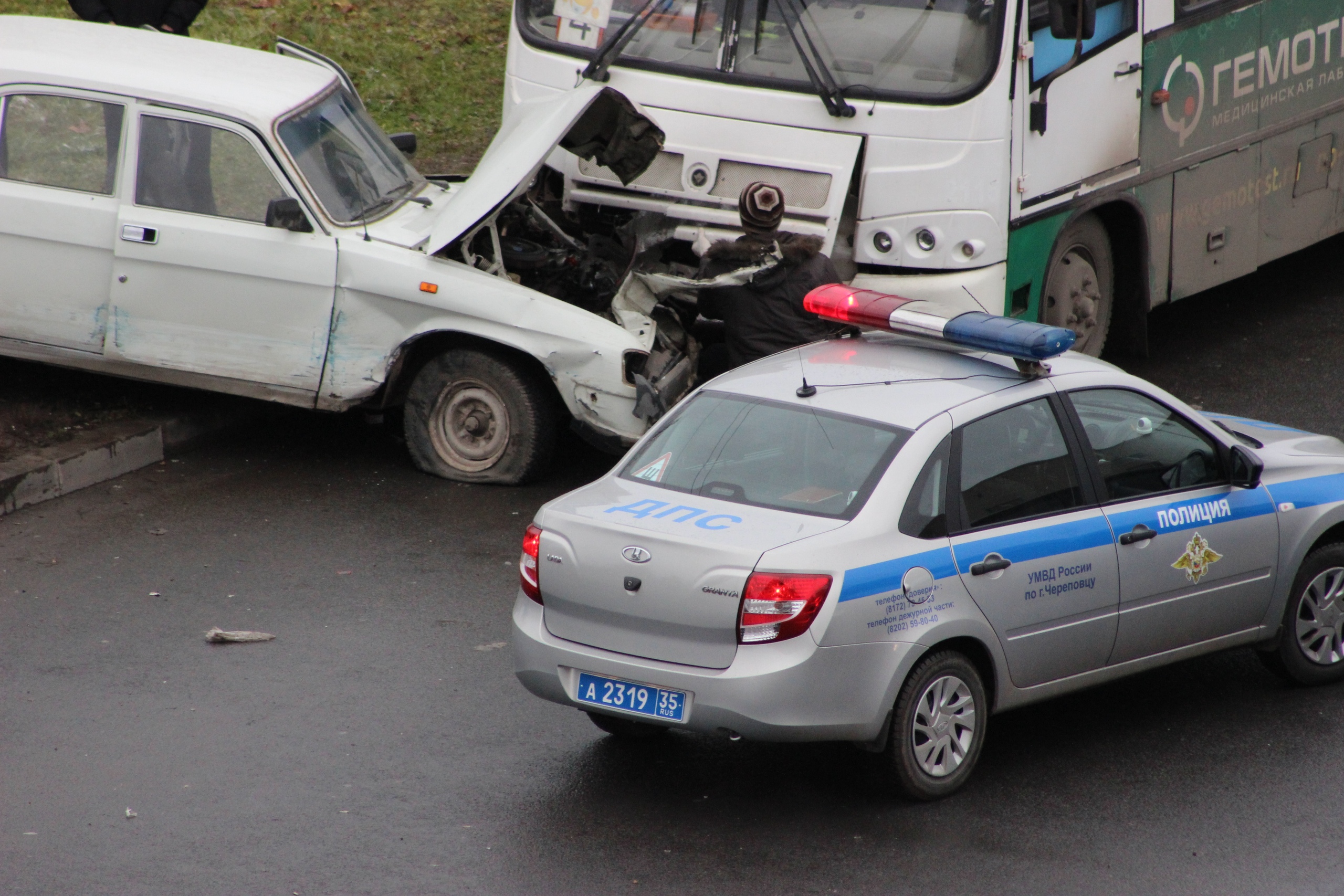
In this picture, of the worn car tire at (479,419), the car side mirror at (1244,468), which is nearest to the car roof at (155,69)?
the worn car tire at (479,419)

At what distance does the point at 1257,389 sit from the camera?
10672 millimetres

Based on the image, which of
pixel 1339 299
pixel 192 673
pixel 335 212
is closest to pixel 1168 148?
pixel 1339 299

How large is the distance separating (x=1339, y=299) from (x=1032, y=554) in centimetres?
831

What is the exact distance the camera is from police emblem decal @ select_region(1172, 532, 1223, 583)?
6203mm

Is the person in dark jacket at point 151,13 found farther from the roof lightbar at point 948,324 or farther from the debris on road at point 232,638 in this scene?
the roof lightbar at point 948,324

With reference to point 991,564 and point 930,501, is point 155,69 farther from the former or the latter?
point 991,564

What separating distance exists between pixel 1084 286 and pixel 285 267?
4794 millimetres

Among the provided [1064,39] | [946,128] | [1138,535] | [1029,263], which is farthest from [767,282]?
[1138,535]

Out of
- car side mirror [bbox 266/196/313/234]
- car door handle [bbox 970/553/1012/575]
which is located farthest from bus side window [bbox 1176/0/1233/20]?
car door handle [bbox 970/553/1012/575]

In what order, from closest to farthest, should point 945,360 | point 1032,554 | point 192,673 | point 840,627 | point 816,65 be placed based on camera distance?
point 840,627, point 1032,554, point 945,360, point 192,673, point 816,65

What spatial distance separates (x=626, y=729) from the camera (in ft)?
20.1

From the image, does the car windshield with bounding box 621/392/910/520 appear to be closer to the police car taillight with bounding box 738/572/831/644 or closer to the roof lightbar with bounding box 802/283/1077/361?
the police car taillight with bounding box 738/572/831/644

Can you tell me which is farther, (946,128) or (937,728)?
(946,128)

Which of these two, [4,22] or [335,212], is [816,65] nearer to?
[335,212]
